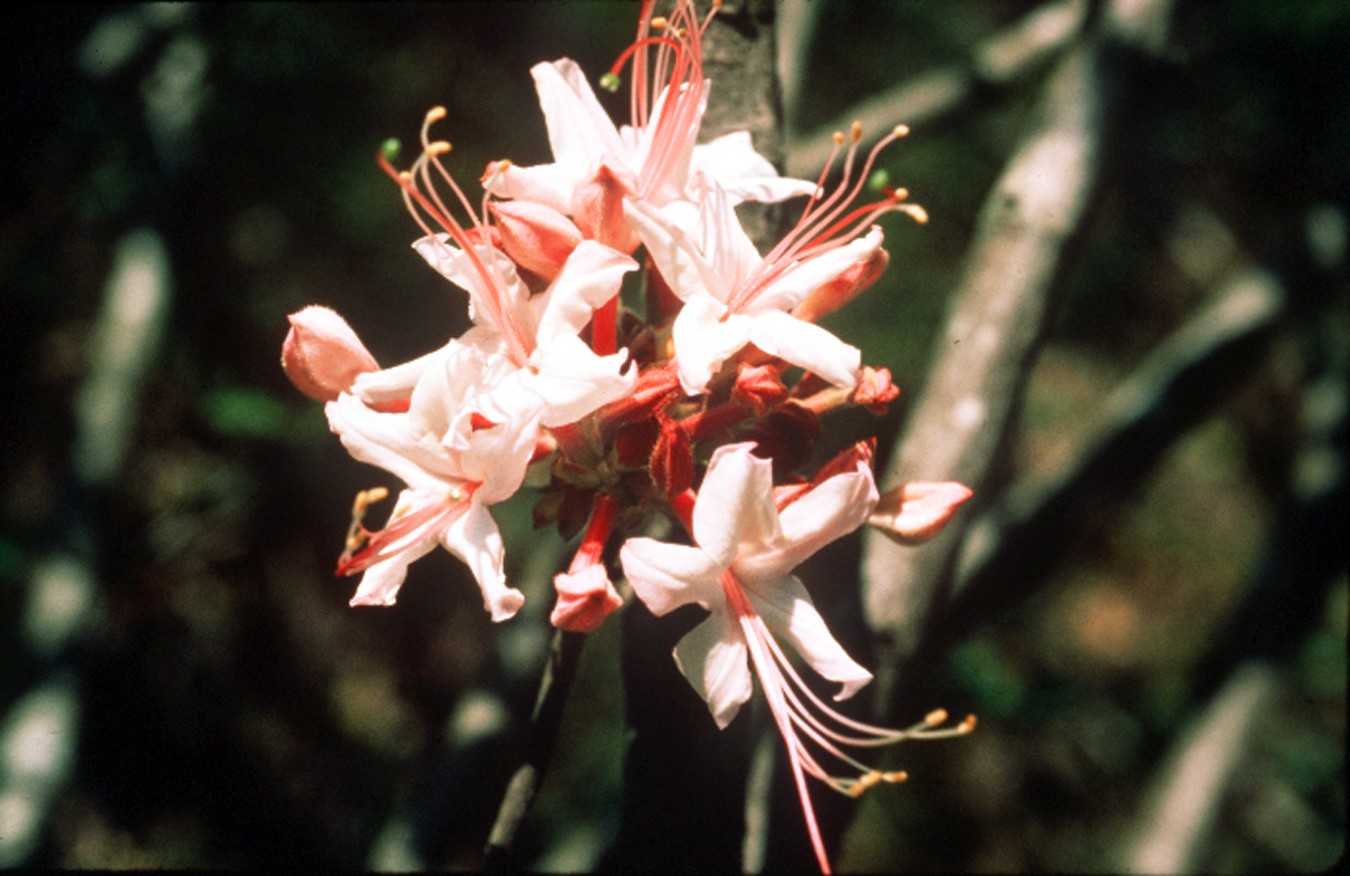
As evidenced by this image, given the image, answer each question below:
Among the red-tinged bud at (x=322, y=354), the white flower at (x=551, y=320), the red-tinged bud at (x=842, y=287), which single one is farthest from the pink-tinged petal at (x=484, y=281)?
the red-tinged bud at (x=842, y=287)

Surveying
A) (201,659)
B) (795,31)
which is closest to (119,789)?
(201,659)

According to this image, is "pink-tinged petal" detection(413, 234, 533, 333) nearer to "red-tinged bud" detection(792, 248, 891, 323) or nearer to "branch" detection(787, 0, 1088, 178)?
"red-tinged bud" detection(792, 248, 891, 323)

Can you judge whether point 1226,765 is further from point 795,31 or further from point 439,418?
point 439,418

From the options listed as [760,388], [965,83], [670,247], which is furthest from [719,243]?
[965,83]

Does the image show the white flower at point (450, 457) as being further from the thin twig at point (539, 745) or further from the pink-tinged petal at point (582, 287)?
the thin twig at point (539, 745)

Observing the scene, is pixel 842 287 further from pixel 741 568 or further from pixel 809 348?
pixel 741 568
